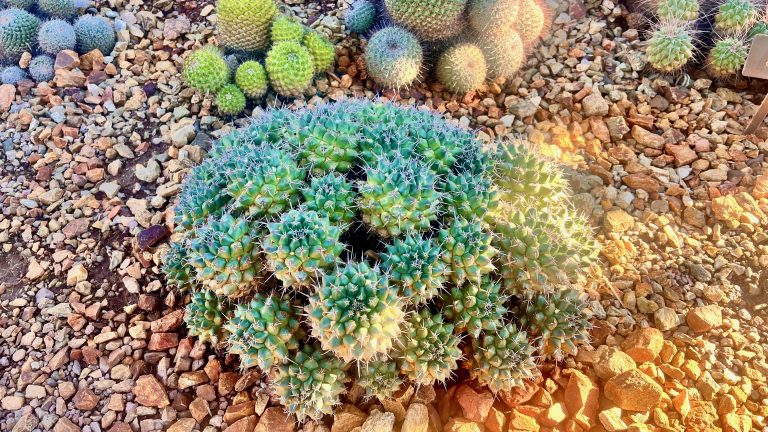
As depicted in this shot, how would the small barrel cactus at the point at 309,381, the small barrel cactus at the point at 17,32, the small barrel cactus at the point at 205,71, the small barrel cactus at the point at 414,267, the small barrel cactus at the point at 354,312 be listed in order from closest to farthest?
1. the small barrel cactus at the point at 354,312
2. the small barrel cactus at the point at 414,267
3. the small barrel cactus at the point at 309,381
4. the small barrel cactus at the point at 205,71
5. the small barrel cactus at the point at 17,32

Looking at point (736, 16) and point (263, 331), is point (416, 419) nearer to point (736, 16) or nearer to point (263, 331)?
point (263, 331)

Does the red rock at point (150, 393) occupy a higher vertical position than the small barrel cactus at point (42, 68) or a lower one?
lower

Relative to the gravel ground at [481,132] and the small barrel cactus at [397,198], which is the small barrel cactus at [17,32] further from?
the small barrel cactus at [397,198]

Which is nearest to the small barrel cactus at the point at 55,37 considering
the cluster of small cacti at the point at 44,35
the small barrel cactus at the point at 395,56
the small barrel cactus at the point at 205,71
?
the cluster of small cacti at the point at 44,35

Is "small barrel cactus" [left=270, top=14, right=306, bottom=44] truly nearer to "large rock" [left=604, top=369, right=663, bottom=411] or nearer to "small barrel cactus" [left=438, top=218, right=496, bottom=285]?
"small barrel cactus" [left=438, top=218, right=496, bottom=285]

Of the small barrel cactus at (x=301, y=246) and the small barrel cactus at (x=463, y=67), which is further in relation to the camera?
the small barrel cactus at (x=463, y=67)

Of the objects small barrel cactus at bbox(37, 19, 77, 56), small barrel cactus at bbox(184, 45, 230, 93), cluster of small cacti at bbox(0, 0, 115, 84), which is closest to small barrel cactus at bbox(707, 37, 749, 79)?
small barrel cactus at bbox(184, 45, 230, 93)

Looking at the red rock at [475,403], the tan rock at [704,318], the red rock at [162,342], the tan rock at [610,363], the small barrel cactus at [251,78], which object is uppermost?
the small barrel cactus at [251,78]
